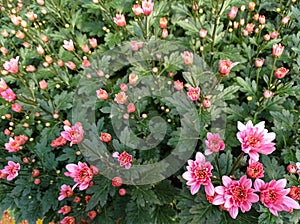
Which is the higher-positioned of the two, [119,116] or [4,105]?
[119,116]

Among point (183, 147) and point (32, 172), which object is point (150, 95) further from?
point (32, 172)

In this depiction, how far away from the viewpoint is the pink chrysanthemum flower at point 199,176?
1.55 metres

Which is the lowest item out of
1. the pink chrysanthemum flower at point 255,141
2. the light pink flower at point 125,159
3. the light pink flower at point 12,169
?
the light pink flower at point 12,169

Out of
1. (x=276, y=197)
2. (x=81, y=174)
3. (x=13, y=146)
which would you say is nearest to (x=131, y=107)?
(x=81, y=174)

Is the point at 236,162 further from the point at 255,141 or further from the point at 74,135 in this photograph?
the point at 74,135

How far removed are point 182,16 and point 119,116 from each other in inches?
37.8

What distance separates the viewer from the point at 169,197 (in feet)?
6.63

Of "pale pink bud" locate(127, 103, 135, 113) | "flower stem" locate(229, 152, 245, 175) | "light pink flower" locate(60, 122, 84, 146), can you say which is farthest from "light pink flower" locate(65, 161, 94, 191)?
"flower stem" locate(229, 152, 245, 175)

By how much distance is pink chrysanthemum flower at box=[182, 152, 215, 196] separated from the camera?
155 cm

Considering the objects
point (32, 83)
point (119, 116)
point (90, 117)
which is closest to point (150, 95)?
point (119, 116)

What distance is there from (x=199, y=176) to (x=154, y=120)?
31.8 inches

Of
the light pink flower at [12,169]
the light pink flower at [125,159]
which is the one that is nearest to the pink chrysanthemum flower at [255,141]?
the light pink flower at [125,159]

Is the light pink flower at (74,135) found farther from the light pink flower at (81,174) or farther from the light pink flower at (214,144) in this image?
the light pink flower at (214,144)

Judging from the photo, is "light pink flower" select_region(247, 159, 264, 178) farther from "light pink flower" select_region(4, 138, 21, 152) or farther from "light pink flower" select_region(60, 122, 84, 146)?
"light pink flower" select_region(4, 138, 21, 152)
